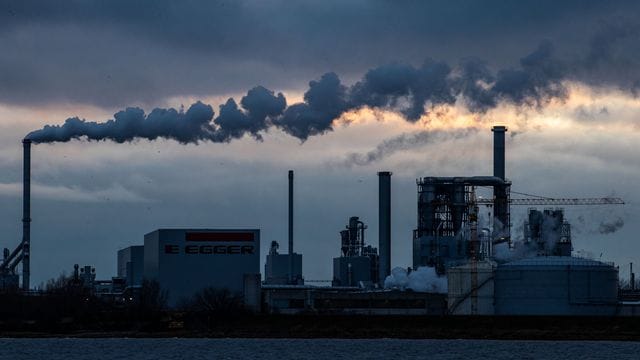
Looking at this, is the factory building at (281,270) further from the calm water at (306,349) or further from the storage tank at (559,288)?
the calm water at (306,349)

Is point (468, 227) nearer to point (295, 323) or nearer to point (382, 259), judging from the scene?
point (382, 259)

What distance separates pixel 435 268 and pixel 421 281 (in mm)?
3240

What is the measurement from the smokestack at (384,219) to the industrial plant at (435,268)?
0.37ft

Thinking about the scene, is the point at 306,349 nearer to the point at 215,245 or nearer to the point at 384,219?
the point at 215,245

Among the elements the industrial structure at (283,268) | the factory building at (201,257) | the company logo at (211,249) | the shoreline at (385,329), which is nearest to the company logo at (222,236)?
the factory building at (201,257)

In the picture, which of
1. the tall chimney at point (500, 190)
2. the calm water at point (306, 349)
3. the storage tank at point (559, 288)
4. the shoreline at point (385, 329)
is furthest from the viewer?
the tall chimney at point (500, 190)

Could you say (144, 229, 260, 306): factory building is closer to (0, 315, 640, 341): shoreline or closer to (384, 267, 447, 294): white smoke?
(0, 315, 640, 341): shoreline

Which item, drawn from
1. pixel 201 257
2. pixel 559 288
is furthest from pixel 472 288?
pixel 201 257

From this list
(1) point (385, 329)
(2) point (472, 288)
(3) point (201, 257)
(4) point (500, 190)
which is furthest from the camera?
(4) point (500, 190)

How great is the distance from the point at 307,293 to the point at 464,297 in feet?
63.7

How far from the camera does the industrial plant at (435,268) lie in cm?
13475

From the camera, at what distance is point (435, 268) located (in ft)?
518

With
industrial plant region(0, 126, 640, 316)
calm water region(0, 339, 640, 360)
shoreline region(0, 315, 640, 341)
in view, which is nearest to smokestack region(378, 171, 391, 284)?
industrial plant region(0, 126, 640, 316)

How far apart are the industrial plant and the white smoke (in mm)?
106
